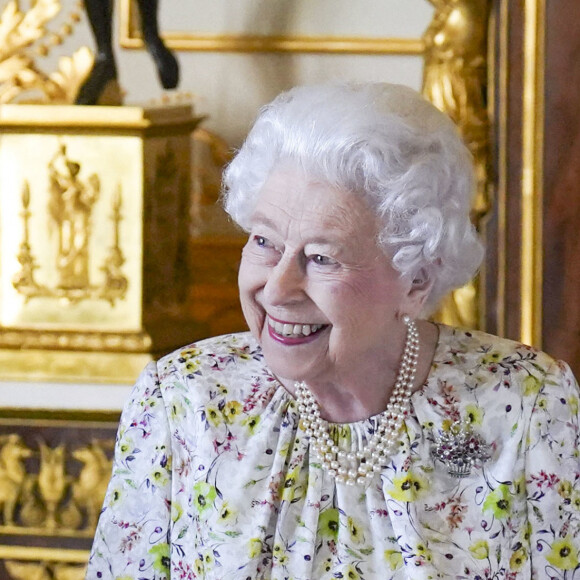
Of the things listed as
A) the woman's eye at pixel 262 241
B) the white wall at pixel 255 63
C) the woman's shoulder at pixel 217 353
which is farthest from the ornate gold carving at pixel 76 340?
the woman's eye at pixel 262 241

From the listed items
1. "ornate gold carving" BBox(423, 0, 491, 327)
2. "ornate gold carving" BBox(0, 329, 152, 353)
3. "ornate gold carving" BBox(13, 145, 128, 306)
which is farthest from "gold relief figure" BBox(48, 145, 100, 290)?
"ornate gold carving" BBox(423, 0, 491, 327)

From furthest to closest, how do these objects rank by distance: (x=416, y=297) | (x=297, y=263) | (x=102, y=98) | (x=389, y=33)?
(x=389, y=33), (x=102, y=98), (x=416, y=297), (x=297, y=263)

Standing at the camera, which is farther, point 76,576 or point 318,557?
point 76,576

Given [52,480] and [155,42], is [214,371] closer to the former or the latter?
[52,480]

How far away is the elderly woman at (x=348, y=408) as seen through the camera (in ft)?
4.70

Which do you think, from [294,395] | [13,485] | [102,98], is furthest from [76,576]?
[294,395]

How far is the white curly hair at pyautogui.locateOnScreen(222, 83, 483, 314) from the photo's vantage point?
1415 mm

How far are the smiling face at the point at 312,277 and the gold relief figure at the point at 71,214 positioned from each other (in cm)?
139

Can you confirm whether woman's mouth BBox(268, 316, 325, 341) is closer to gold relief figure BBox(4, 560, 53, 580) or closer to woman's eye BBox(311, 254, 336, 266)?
woman's eye BBox(311, 254, 336, 266)

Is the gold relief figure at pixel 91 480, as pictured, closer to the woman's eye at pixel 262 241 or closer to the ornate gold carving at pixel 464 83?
the ornate gold carving at pixel 464 83

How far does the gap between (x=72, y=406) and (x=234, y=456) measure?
4.11 ft

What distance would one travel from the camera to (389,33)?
10.8 ft

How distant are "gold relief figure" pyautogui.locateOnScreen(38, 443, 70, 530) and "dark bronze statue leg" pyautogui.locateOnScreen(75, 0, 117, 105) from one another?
0.85 meters

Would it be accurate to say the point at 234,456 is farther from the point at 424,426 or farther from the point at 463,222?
the point at 463,222
